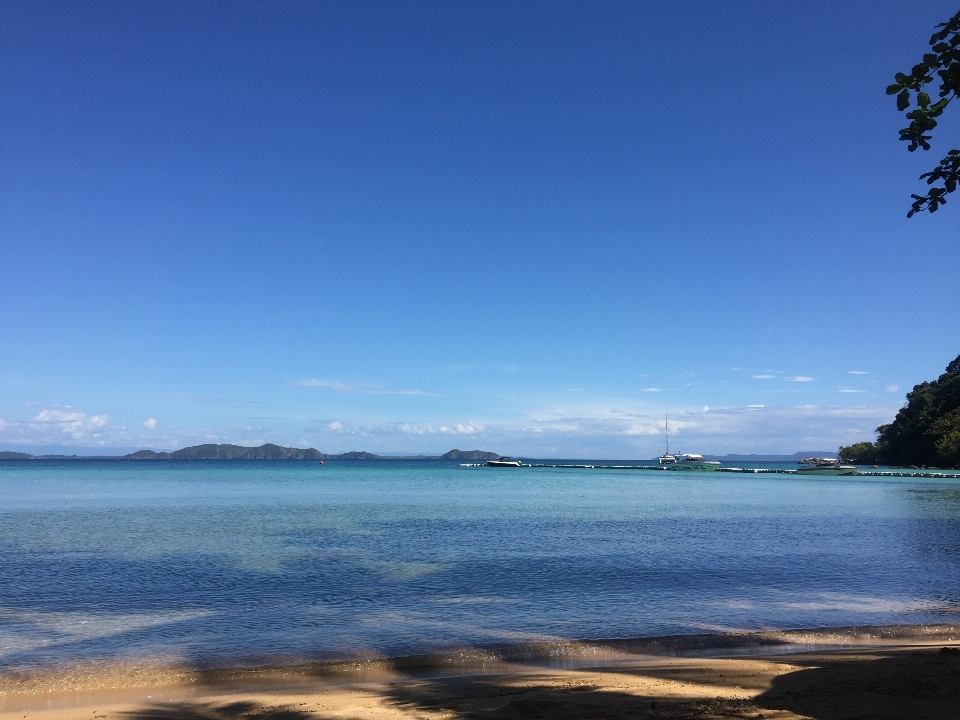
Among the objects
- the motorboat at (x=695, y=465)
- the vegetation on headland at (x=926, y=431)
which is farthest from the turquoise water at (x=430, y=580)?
the motorboat at (x=695, y=465)

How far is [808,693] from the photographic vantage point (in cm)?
873

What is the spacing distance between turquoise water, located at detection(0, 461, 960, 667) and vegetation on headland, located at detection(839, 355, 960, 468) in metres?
73.3

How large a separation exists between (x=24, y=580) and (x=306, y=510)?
26131 millimetres

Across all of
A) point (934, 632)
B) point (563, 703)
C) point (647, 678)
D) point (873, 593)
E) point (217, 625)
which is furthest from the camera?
point (873, 593)

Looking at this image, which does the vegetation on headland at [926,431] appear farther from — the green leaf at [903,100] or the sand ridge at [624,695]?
the green leaf at [903,100]

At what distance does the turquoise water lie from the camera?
13.3 m

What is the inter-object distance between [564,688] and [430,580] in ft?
32.8

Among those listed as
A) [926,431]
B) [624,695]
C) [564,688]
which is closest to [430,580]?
[564,688]

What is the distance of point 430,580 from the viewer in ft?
62.7

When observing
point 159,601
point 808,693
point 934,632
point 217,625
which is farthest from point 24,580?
point 934,632

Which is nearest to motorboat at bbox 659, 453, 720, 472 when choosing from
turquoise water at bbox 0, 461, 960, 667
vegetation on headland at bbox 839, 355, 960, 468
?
vegetation on headland at bbox 839, 355, 960, 468

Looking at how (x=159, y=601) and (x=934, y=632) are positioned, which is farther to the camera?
(x=159, y=601)

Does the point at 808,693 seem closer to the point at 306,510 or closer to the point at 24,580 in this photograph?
the point at 24,580

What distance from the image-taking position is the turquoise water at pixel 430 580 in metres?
13.3
